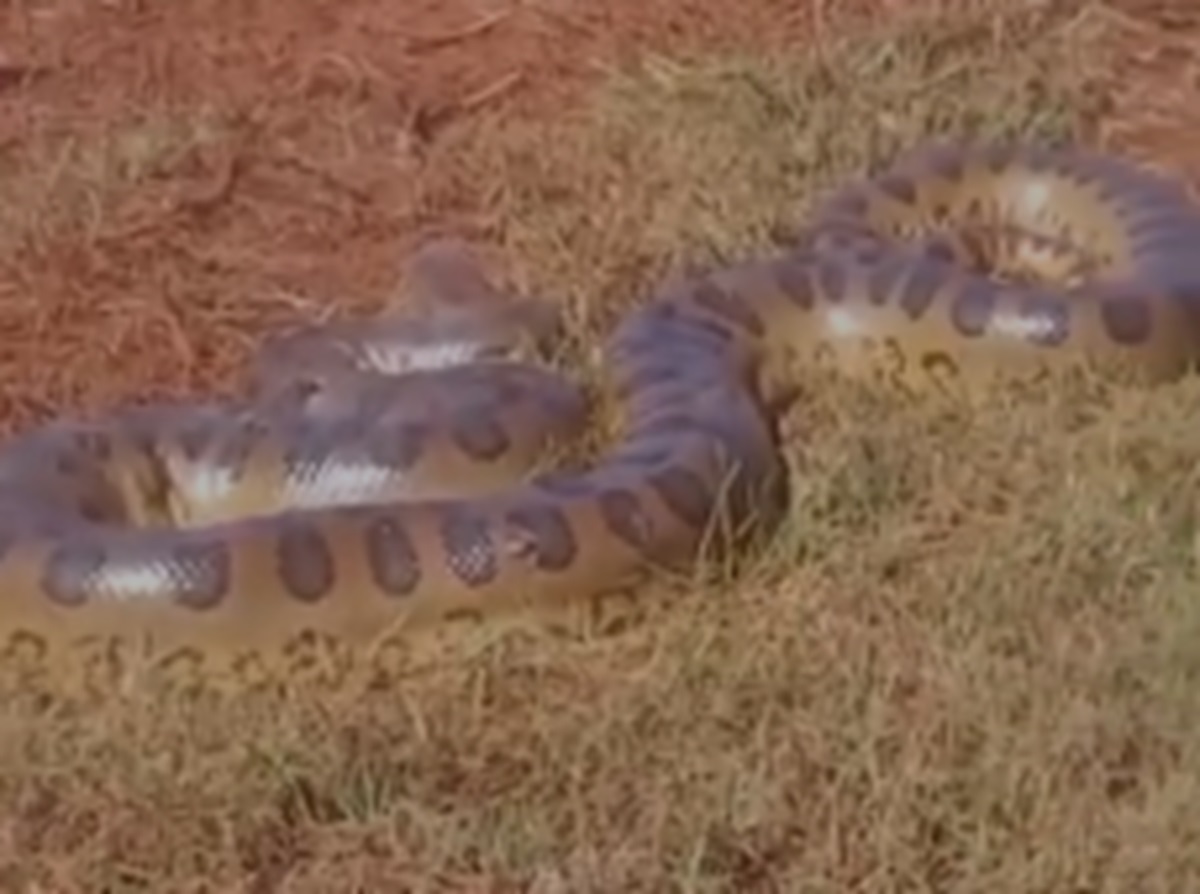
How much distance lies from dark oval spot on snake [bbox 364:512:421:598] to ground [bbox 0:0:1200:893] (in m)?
0.19

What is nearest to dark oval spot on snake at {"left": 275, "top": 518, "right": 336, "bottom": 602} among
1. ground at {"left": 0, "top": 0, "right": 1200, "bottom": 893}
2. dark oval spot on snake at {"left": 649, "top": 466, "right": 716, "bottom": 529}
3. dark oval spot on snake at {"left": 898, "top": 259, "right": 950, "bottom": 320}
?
ground at {"left": 0, "top": 0, "right": 1200, "bottom": 893}

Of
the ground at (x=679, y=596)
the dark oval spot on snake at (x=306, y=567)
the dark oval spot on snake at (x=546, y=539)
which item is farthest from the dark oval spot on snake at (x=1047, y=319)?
the dark oval spot on snake at (x=306, y=567)

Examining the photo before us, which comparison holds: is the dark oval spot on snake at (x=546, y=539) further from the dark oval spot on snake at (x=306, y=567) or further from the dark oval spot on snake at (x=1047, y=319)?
the dark oval spot on snake at (x=1047, y=319)

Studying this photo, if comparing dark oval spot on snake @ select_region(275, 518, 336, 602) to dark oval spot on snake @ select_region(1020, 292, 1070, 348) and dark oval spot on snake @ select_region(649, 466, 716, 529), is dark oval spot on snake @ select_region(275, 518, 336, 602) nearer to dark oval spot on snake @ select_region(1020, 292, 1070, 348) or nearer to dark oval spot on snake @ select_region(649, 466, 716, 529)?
dark oval spot on snake @ select_region(649, 466, 716, 529)

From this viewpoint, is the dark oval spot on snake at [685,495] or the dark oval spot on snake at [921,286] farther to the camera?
the dark oval spot on snake at [921,286]

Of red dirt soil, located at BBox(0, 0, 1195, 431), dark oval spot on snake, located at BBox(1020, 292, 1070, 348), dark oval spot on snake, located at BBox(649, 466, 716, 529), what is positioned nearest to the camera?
dark oval spot on snake, located at BBox(649, 466, 716, 529)

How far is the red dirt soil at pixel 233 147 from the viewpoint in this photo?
7.97m

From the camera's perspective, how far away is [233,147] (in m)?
8.91

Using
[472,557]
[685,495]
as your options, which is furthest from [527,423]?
[472,557]

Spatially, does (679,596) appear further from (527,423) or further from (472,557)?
(527,423)

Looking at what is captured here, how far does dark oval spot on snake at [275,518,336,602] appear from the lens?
6.39 m

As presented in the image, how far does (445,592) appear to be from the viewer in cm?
639

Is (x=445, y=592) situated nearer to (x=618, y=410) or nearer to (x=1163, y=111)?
(x=618, y=410)

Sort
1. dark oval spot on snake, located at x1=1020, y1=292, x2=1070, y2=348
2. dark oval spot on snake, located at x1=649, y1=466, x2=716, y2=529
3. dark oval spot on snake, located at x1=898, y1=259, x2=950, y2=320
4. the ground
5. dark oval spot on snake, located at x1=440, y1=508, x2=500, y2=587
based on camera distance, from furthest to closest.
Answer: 1. dark oval spot on snake, located at x1=898, y1=259, x2=950, y2=320
2. dark oval spot on snake, located at x1=1020, y1=292, x2=1070, y2=348
3. dark oval spot on snake, located at x1=649, y1=466, x2=716, y2=529
4. dark oval spot on snake, located at x1=440, y1=508, x2=500, y2=587
5. the ground
